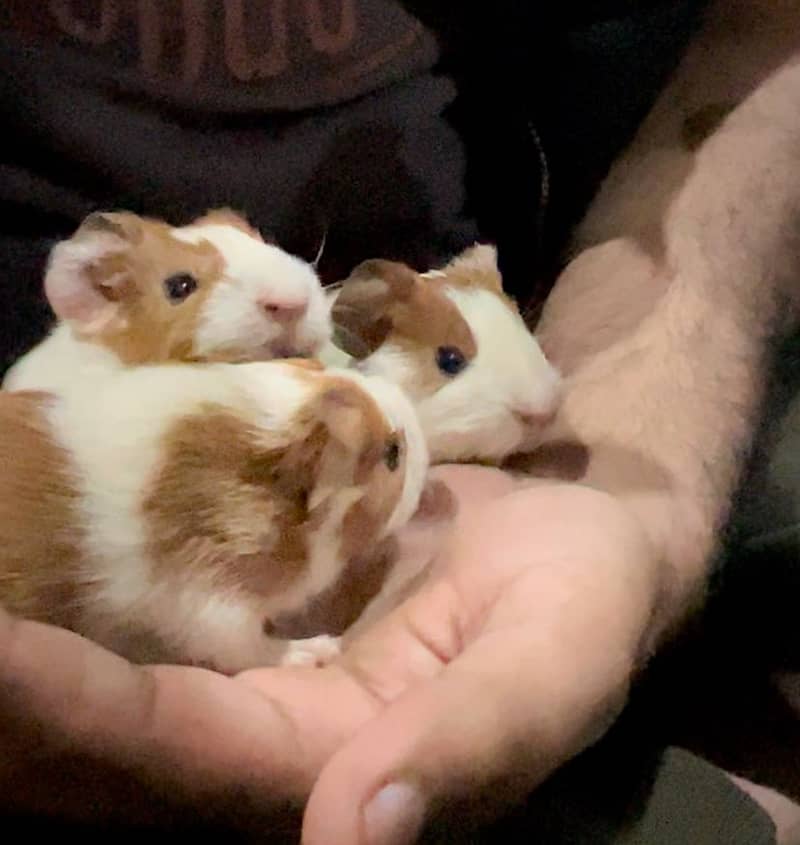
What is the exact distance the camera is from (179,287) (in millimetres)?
770

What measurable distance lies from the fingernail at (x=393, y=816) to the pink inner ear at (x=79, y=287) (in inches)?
14.4

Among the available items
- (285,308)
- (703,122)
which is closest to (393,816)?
(285,308)

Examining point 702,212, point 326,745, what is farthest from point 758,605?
point 326,745

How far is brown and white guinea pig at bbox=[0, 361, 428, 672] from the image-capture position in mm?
628

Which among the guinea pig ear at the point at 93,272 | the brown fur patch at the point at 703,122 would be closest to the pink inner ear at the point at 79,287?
the guinea pig ear at the point at 93,272

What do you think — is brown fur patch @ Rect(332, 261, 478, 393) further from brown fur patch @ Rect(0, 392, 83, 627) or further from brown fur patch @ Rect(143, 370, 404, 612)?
brown fur patch @ Rect(0, 392, 83, 627)

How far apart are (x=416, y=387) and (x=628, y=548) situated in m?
0.19

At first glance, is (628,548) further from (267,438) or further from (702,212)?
(702,212)

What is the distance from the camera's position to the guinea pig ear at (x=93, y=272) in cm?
77

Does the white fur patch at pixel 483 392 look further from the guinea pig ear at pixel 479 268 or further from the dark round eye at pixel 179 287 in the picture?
the dark round eye at pixel 179 287

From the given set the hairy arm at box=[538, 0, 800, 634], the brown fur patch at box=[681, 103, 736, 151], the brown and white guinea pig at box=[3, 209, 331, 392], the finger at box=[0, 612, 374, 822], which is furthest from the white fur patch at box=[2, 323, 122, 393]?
the brown fur patch at box=[681, 103, 736, 151]

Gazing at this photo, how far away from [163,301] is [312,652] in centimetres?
23

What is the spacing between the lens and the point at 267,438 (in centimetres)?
67

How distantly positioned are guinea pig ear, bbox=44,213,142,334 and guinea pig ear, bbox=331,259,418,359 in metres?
0.15
